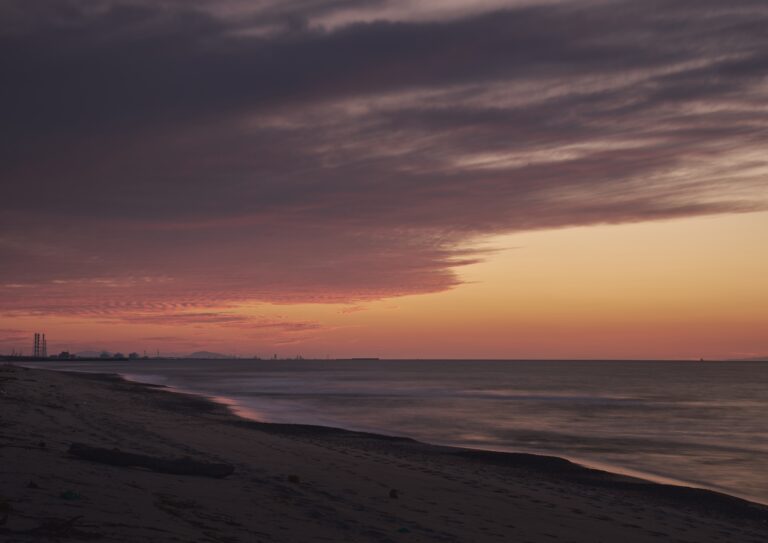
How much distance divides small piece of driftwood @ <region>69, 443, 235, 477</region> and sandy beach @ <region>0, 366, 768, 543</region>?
44 mm

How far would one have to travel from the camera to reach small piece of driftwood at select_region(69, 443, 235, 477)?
42.4 feet

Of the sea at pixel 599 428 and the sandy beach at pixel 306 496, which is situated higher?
the sandy beach at pixel 306 496

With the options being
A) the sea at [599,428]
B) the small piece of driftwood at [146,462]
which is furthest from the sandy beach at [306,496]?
the sea at [599,428]

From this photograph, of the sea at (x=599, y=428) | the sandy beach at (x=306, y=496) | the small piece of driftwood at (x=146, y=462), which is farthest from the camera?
the sea at (x=599, y=428)

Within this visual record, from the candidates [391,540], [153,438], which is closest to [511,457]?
[153,438]

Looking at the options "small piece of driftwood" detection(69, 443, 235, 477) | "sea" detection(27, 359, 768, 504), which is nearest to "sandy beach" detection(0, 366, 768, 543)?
"small piece of driftwood" detection(69, 443, 235, 477)

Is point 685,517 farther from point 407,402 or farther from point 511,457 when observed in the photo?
A: point 407,402

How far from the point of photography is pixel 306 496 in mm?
12914

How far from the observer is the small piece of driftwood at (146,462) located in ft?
42.4

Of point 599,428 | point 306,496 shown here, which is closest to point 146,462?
point 306,496

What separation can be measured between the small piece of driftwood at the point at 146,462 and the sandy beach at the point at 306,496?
0.14 feet

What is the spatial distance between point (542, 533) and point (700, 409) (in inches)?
2060

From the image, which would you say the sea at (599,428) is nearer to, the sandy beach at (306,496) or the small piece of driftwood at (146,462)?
the sandy beach at (306,496)

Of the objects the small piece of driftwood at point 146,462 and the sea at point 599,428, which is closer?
the small piece of driftwood at point 146,462
